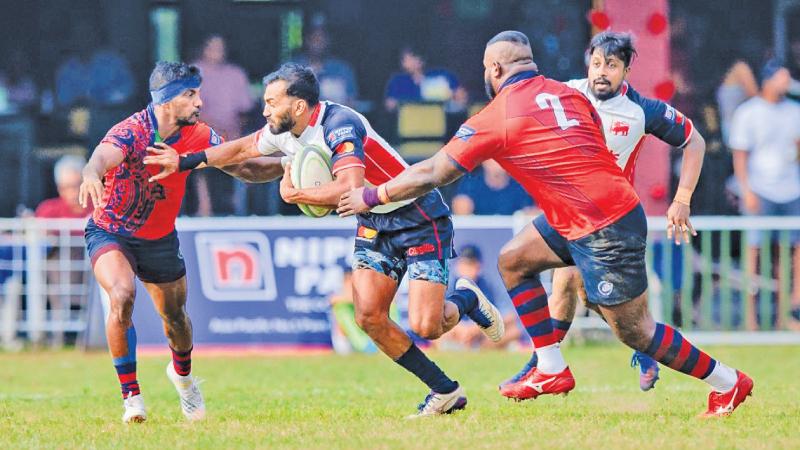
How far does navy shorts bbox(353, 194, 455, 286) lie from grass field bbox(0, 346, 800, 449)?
88 centimetres

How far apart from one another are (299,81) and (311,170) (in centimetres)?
60

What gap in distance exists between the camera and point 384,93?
1545 centimetres

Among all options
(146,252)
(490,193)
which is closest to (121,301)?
(146,252)

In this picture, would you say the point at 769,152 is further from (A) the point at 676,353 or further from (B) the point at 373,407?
(A) the point at 676,353

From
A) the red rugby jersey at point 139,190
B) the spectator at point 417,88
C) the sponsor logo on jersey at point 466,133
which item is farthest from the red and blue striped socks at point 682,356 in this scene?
the spectator at point 417,88

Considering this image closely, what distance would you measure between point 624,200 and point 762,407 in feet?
6.11

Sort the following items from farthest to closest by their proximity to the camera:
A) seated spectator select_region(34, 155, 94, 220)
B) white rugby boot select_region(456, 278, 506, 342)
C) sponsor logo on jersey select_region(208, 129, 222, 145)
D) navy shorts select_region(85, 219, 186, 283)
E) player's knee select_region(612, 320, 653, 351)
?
seated spectator select_region(34, 155, 94, 220) → white rugby boot select_region(456, 278, 506, 342) → sponsor logo on jersey select_region(208, 129, 222, 145) → navy shorts select_region(85, 219, 186, 283) → player's knee select_region(612, 320, 653, 351)

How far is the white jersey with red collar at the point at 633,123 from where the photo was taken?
9.27 meters

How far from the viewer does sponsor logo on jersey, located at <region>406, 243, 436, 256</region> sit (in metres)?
8.93

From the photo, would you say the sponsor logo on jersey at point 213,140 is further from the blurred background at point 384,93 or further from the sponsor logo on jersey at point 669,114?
the blurred background at point 384,93

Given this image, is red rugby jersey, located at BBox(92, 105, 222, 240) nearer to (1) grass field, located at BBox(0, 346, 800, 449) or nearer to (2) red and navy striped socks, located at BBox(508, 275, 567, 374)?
(1) grass field, located at BBox(0, 346, 800, 449)

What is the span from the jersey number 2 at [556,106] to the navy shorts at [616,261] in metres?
0.61

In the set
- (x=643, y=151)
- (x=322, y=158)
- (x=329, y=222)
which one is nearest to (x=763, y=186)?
(x=643, y=151)

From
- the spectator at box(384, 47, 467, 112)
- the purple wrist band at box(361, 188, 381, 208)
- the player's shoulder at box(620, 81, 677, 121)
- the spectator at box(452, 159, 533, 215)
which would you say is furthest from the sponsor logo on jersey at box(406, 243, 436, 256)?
the spectator at box(384, 47, 467, 112)
